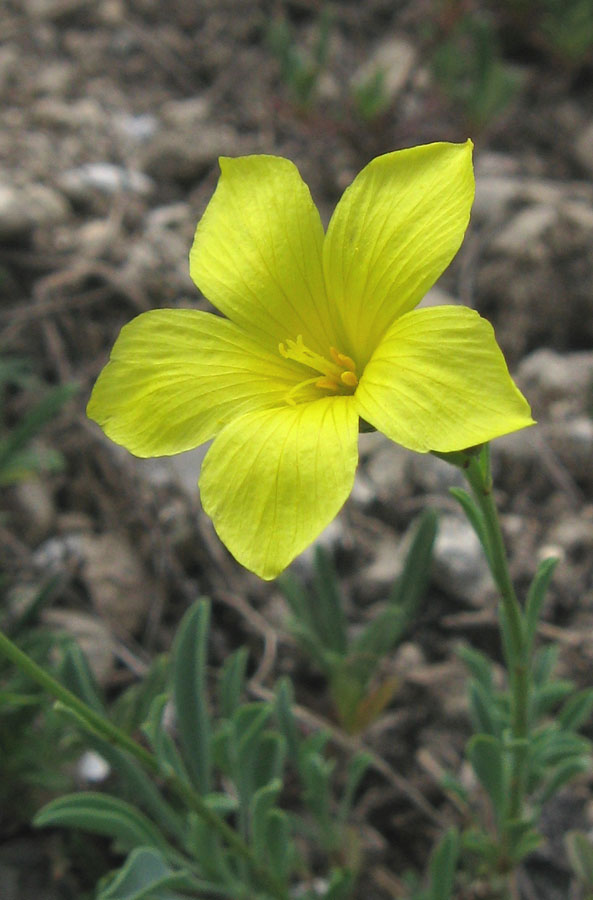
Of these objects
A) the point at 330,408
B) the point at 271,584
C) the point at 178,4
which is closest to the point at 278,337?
the point at 330,408

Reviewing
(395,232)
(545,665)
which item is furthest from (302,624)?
(395,232)

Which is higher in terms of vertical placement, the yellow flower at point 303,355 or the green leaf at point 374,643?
the yellow flower at point 303,355

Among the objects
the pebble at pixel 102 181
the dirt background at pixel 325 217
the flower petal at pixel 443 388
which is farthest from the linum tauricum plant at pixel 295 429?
the pebble at pixel 102 181

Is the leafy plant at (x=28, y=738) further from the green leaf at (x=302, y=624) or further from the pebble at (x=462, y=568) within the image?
the pebble at (x=462, y=568)

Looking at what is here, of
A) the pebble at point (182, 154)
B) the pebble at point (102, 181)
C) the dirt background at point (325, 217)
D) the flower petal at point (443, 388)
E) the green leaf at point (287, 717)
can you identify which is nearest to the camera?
the flower petal at point (443, 388)

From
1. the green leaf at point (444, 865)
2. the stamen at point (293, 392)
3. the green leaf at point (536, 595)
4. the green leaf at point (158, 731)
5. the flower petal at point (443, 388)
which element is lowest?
the green leaf at point (444, 865)

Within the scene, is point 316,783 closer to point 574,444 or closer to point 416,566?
point 416,566
